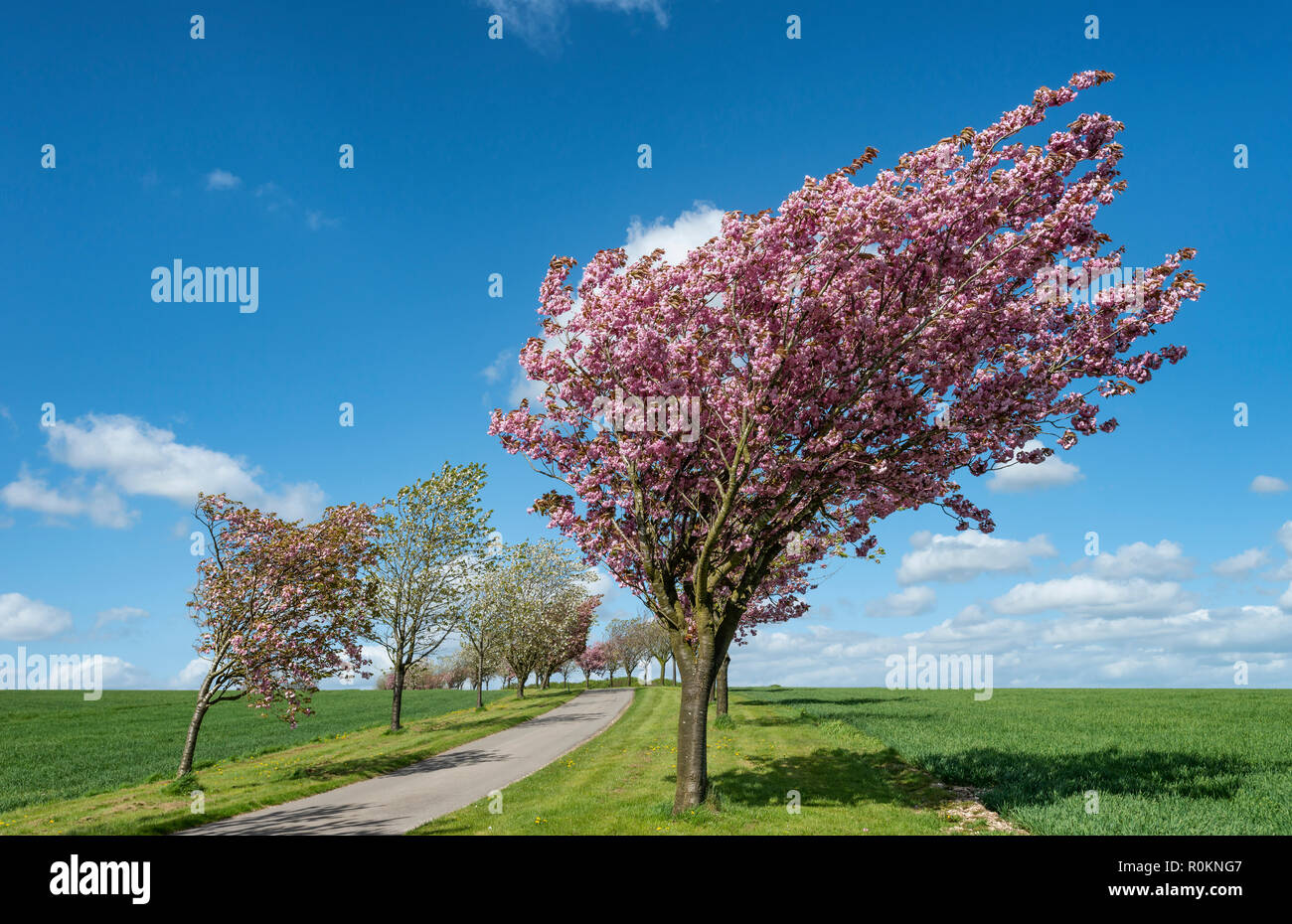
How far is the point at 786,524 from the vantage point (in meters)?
14.5

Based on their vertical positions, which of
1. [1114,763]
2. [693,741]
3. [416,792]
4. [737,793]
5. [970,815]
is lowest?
[416,792]

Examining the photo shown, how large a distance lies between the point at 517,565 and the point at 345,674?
27.0 metres

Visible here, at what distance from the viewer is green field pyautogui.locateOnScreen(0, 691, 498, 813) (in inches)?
988

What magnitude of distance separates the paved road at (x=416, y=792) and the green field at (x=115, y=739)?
9.63m

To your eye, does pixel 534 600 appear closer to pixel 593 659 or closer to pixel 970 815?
pixel 970 815

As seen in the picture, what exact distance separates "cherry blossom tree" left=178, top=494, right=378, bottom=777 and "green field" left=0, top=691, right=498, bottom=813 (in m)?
5.92

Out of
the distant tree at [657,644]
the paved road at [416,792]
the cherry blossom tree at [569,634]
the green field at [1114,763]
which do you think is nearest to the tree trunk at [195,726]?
the paved road at [416,792]

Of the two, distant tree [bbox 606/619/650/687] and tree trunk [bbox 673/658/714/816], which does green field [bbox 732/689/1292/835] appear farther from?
distant tree [bbox 606/619/650/687]

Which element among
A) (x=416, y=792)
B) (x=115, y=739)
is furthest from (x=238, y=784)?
(x=115, y=739)

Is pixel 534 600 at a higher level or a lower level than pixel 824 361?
lower

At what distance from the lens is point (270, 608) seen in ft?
75.0

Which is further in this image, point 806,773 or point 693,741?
point 806,773

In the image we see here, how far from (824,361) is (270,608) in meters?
19.4

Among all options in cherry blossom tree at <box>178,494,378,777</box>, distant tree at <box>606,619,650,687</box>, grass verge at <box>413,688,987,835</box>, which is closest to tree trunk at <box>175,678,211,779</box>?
cherry blossom tree at <box>178,494,378,777</box>
